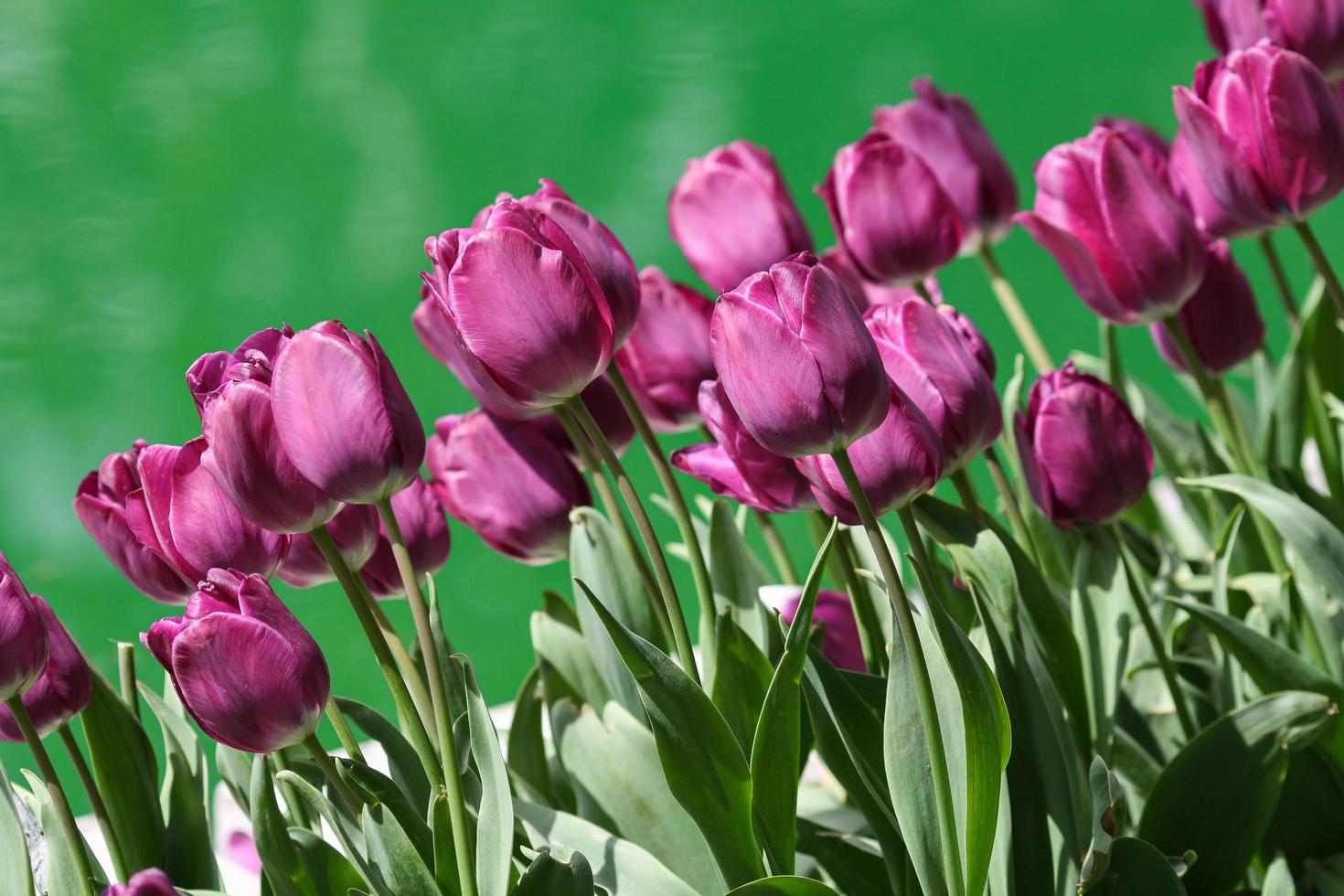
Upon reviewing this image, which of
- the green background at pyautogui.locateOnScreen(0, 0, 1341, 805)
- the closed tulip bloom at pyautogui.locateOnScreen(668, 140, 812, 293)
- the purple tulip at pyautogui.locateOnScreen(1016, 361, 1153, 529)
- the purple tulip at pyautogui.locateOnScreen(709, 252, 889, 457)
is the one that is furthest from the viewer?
the green background at pyautogui.locateOnScreen(0, 0, 1341, 805)

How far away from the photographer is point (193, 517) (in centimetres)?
39

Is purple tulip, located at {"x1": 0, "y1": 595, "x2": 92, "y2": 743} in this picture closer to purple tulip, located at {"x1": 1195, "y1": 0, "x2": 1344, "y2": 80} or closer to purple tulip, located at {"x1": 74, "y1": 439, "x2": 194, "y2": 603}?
purple tulip, located at {"x1": 74, "y1": 439, "x2": 194, "y2": 603}

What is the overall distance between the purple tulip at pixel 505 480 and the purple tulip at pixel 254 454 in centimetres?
12

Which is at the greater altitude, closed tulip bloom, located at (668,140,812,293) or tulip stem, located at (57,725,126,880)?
closed tulip bloom, located at (668,140,812,293)

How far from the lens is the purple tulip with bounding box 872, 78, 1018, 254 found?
0.64 m

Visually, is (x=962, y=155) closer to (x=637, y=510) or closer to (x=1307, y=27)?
(x=1307, y=27)

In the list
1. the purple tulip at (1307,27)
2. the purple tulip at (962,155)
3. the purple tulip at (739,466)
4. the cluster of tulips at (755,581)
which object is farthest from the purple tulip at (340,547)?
the purple tulip at (1307,27)

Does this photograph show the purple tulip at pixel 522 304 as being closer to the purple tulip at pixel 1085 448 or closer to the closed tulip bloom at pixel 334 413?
the closed tulip bloom at pixel 334 413

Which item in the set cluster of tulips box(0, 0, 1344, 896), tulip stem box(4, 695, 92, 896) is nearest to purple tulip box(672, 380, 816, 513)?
cluster of tulips box(0, 0, 1344, 896)

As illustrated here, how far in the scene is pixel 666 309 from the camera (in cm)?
52

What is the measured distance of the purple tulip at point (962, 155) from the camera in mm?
643

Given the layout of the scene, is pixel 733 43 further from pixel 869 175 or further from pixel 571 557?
pixel 571 557

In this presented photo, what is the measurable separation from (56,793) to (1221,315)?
48 centimetres

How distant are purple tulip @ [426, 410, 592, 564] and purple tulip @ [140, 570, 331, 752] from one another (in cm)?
13
